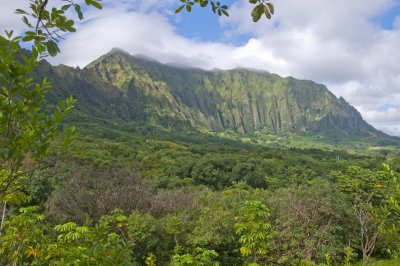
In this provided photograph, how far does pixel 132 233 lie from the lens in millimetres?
15133

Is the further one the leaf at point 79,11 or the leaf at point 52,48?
the leaf at point 52,48

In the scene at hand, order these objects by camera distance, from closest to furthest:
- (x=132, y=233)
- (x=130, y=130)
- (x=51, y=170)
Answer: (x=132, y=233)
(x=51, y=170)
(x=130, y=130)

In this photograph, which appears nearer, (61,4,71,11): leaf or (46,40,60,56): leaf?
(61,4,71,11): leaf

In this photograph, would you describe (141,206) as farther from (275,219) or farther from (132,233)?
(275,219)

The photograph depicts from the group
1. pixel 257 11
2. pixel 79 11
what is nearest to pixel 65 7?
pixel 79 11

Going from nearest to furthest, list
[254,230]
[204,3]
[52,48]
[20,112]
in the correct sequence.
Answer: [52,48], [20,112], [204,3], [254,230]

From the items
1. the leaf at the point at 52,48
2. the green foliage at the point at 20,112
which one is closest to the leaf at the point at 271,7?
the leaf at the point at 52,48

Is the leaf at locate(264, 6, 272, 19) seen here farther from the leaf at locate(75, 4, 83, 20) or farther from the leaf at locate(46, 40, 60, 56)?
the leaf at locate(46, 40, 60, 56)

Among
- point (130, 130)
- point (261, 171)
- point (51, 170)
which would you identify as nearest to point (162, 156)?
point (261, 171)

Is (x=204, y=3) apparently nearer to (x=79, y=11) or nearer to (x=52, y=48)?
(x=79, y=11)

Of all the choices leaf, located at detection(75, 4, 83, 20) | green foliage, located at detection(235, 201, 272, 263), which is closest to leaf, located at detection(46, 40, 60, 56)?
leaf, located at detection(75, 4, 83, 20)

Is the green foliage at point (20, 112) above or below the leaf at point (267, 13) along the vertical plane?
below

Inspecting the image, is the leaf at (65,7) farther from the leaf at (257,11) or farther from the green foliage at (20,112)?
the leaf at (257,11)

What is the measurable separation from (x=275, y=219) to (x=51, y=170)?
2855 cm
